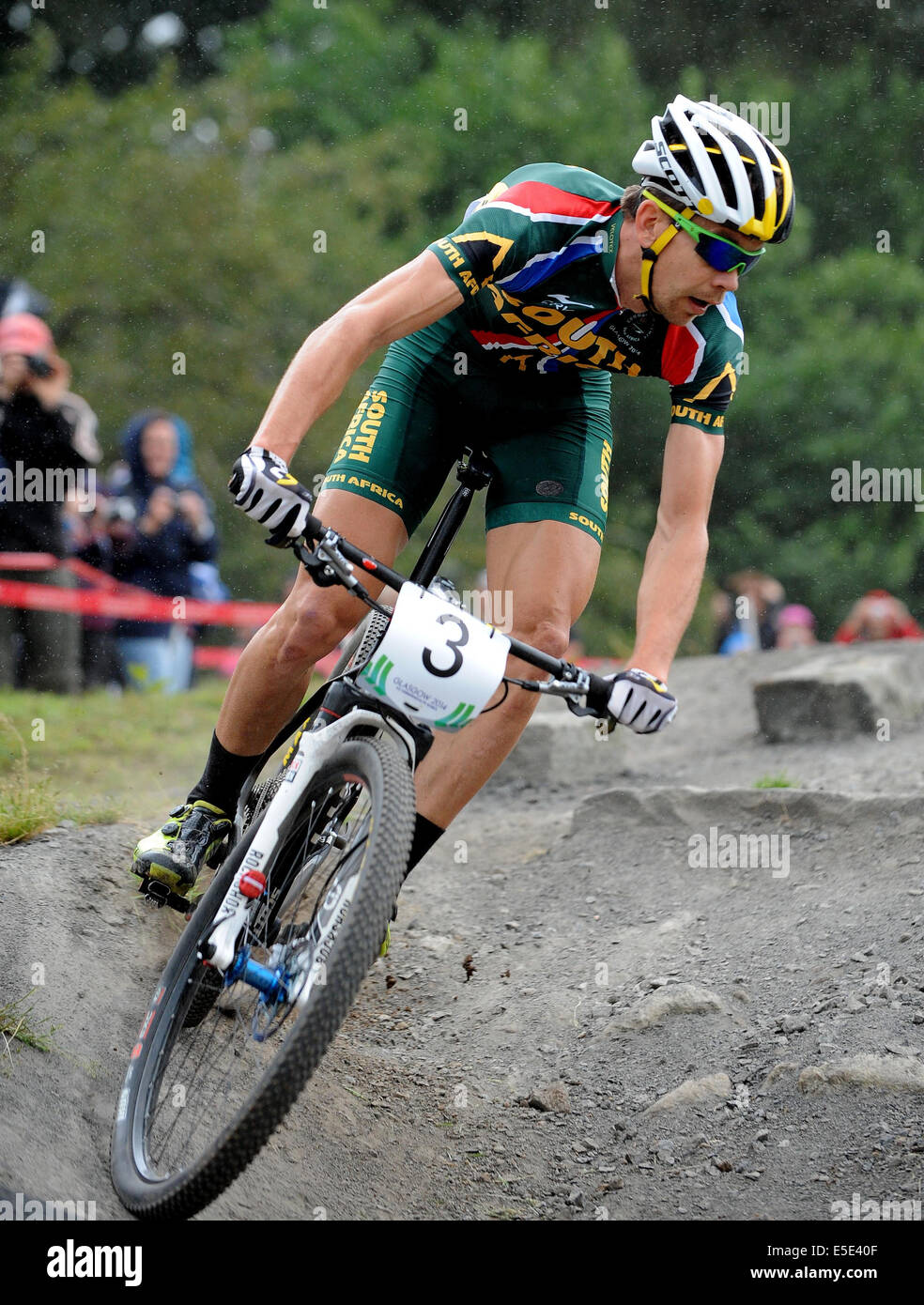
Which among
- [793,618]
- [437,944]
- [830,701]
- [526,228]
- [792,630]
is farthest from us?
[793,618]

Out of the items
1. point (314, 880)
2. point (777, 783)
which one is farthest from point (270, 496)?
point (777, 783)

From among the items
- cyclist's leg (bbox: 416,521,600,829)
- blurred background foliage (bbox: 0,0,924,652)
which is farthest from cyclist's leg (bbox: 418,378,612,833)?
blurred background foliage (bbox: 0,0,924,652)

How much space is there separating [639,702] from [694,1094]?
1173mm

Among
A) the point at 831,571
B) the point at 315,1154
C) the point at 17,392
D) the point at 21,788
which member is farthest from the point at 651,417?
the point at 315,1154

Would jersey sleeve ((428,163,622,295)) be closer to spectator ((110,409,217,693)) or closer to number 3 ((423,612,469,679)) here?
number 3 ((423,612,469,679))

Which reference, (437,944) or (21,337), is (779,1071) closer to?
(437,944)

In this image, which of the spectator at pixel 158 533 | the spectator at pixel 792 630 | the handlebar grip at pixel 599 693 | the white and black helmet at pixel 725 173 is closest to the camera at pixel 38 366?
the spectator at pixel 158 533

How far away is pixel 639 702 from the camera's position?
8.71 feet

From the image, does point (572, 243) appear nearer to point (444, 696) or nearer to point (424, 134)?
point (444, 696)

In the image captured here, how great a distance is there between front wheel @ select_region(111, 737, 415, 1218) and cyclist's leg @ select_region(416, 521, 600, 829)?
487 mm

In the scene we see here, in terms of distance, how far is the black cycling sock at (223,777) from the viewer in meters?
3.35

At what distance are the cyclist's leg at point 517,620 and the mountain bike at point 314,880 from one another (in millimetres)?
314

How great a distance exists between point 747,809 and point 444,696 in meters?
2.85

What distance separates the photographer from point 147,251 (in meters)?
13.7
